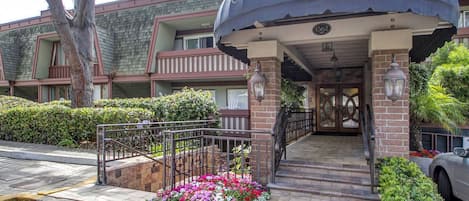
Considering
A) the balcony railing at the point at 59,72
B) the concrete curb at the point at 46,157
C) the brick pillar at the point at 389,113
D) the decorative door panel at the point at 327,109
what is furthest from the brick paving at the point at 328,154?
the balcony railing at the point at 59,72

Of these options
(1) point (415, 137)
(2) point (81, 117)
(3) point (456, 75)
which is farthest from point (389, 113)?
(2) point (81, 117)

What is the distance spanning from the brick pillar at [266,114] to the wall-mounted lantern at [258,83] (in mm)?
156

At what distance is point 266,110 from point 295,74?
5.00 m

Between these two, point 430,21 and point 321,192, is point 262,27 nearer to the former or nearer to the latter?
point 430,21

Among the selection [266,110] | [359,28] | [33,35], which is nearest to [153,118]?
[266,110]

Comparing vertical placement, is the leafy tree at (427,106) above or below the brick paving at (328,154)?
above

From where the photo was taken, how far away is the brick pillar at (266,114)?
5652mm

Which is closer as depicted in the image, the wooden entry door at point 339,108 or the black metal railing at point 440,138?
the black metal railing at point 440,138

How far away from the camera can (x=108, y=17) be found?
17.0 metres

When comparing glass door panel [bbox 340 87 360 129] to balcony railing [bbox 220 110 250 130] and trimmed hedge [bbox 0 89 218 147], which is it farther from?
trimmed hedge [bbox 0 89 218 147]

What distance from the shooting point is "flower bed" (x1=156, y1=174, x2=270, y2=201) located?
4328mm

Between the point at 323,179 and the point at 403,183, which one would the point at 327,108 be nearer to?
the point at 323,179

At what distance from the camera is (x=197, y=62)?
45.8 ft

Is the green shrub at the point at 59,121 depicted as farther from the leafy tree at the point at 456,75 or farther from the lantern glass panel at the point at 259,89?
the leafy tree at the point at 456,75
